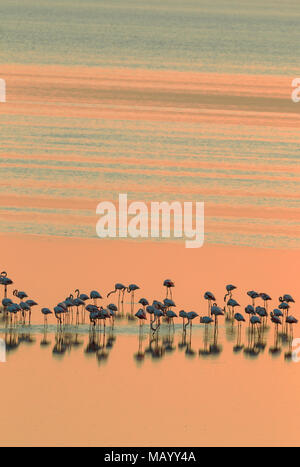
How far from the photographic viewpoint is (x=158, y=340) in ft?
73.1

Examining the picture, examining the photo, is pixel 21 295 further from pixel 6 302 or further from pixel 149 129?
pixel 149 129

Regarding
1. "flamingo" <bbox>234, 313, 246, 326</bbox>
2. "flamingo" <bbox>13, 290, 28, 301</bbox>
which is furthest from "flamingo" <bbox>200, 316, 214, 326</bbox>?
"flamingo" <bbox>13, 290, 28, 301</bbox>

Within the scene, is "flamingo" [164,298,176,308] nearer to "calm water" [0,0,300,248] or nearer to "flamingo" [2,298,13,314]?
"flamingo" [2,298,13,314]

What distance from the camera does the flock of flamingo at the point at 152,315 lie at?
22.3 meters

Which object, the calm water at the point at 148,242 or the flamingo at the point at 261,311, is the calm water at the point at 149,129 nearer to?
the calm water at the point at 148,242

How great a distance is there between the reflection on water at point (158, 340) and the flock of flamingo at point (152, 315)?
0.7 inches

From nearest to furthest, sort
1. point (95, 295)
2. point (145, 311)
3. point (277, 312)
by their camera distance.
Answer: point (277, 312)
point (95, 295)
point (145, 311)

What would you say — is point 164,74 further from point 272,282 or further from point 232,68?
point 272,282

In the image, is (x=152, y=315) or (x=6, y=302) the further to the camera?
(x=152, y=315)

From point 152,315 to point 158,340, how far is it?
168 cm

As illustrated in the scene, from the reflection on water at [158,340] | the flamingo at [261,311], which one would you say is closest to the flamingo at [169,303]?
the reflection on water at [158,340]

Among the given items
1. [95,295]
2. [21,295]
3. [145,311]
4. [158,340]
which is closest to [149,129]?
[145,311]

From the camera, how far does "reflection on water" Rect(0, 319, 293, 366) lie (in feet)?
71.3

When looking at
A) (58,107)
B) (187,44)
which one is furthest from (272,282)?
(187,44)
